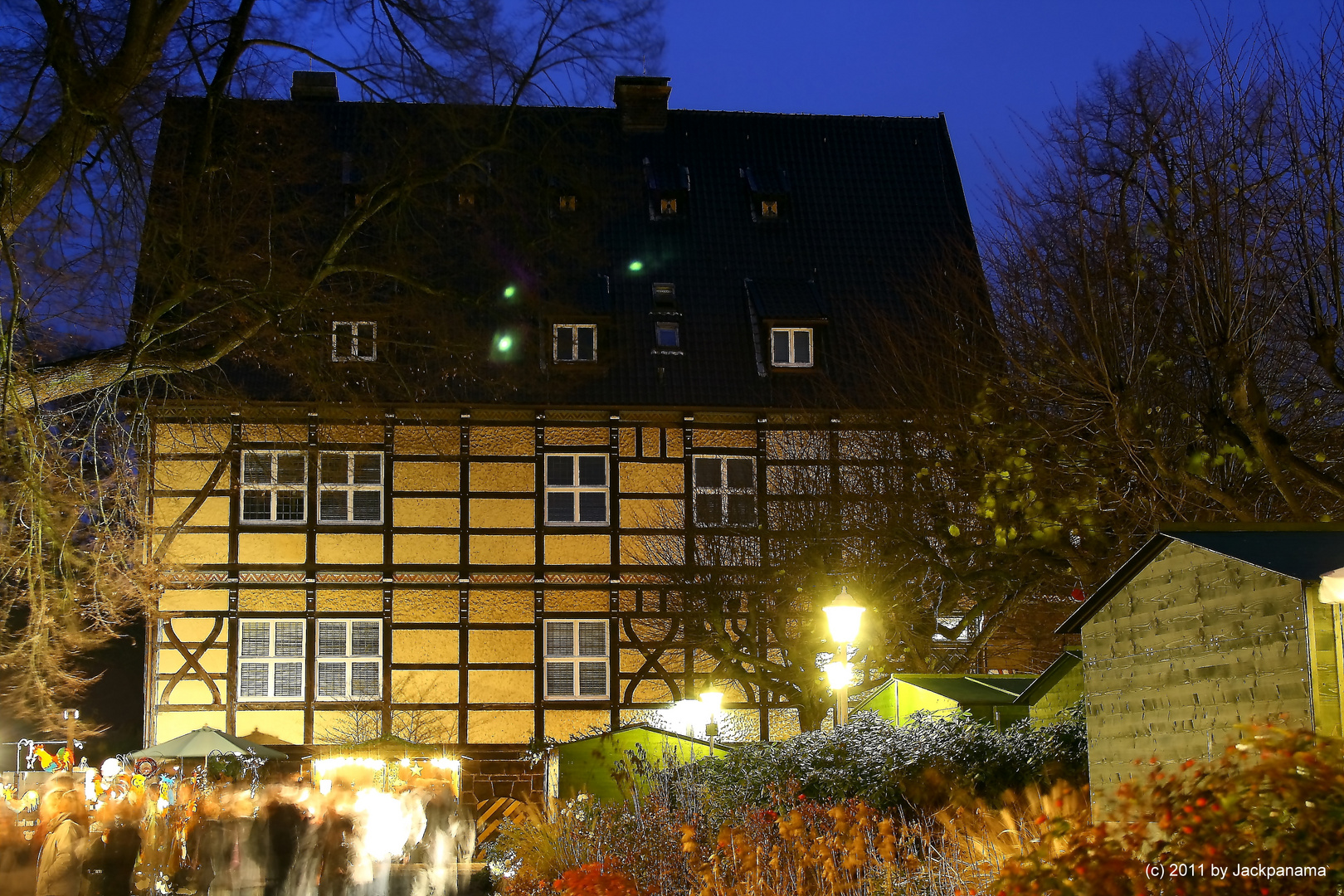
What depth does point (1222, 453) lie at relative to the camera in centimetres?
1028

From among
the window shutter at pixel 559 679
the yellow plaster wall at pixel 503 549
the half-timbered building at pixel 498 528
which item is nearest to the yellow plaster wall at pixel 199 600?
the half-timbered building at pixel 498 528

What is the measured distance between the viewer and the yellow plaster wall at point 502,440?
24188mm

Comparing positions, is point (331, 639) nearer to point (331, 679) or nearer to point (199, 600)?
point (331, 679)

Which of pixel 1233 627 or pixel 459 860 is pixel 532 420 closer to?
pixel 459 860

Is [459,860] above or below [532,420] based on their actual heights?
below

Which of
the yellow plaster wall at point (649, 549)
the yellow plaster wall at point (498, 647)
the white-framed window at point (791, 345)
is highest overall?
the white-framed window at point (791, 345)

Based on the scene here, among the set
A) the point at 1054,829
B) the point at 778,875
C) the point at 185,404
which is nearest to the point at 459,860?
the point at 185,404

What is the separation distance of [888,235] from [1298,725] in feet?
71.0

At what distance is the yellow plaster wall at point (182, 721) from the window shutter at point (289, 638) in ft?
4.46

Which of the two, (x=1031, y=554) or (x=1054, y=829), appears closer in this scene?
(x=1054, y=829)

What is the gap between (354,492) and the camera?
24.2 meters

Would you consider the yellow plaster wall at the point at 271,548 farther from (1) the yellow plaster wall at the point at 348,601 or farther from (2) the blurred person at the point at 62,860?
(2) the blurred person at the point at 62,860

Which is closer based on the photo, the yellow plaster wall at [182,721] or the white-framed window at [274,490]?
the yellow plaster wall at [182,721]

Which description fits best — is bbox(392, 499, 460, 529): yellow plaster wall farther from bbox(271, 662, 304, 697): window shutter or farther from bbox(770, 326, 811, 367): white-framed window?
bbox(770, 326, 811, 367): white-framed window
